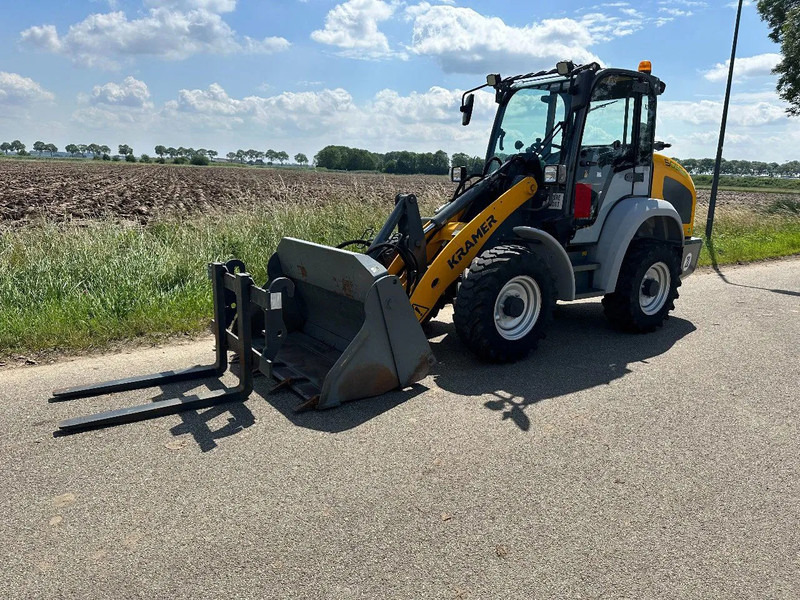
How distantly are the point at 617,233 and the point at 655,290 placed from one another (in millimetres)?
909

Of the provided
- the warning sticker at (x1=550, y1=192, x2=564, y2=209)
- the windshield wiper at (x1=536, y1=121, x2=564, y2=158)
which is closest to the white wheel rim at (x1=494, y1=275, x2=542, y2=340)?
the warning sticker at (x1=550, y1=192, x2=564, y2=209)

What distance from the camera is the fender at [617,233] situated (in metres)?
6.41

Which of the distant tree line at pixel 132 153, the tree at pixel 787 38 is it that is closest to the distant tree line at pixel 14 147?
the distant tree line at pixel 132 153

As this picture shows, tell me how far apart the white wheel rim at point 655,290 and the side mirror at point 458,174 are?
2.26 metres

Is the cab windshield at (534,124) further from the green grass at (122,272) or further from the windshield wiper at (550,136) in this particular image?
the green grass at (122,272)

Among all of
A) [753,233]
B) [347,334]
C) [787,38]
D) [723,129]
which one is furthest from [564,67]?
[787,38]

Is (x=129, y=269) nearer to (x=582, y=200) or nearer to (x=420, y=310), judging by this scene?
(x=420, y=310)

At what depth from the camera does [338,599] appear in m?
2.63

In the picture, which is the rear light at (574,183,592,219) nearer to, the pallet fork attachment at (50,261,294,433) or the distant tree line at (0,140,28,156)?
the pallet fork attachment at (50,261,294,433)

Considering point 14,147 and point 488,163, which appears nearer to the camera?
point 488,163

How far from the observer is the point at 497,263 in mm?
5258

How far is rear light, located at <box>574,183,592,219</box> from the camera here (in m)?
6.19

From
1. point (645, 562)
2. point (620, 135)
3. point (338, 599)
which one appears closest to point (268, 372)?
point (338, 599)

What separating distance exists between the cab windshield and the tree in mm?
15490
